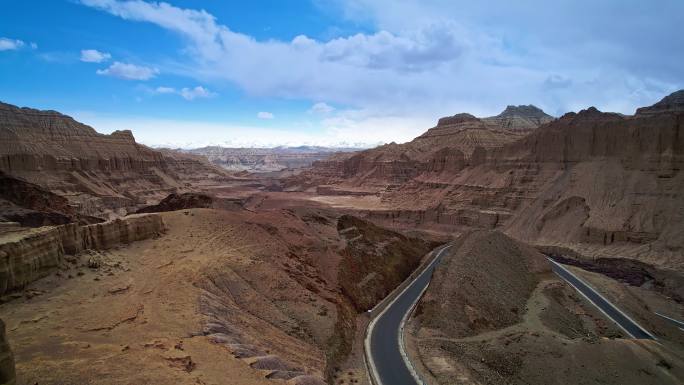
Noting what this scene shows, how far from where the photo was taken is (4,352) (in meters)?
10.2

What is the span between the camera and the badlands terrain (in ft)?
58.9

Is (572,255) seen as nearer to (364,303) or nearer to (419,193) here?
(364,303)

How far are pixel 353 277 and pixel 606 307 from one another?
2192 centimetres

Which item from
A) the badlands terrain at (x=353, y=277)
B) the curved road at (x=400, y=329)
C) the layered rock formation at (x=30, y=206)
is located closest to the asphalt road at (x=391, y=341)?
the curved road at (x=400, y=329)

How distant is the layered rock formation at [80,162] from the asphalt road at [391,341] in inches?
2184

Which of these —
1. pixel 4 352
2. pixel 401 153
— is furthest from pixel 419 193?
pixel 4 352

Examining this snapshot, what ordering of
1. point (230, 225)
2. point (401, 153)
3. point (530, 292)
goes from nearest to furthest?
point (230, 225) < point (530, 292) < point (401, 153)

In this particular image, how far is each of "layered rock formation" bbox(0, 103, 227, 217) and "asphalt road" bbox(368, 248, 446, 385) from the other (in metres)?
55.5

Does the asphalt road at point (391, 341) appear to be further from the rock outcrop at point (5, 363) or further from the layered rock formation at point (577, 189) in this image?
the layered rock formation at point (577, 189)

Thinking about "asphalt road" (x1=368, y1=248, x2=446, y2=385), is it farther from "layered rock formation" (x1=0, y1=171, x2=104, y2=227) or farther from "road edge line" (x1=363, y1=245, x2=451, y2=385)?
"layered rock formation" (x1=0, y1=171, x2=104, y2=227)

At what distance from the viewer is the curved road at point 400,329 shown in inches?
994

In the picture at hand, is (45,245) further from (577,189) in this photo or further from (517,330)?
(577,189)

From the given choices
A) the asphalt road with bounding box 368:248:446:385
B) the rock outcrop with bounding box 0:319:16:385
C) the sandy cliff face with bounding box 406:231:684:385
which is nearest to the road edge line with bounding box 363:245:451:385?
the asphalt road with bounding box 368:248:446:385

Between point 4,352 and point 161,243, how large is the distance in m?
20.4
